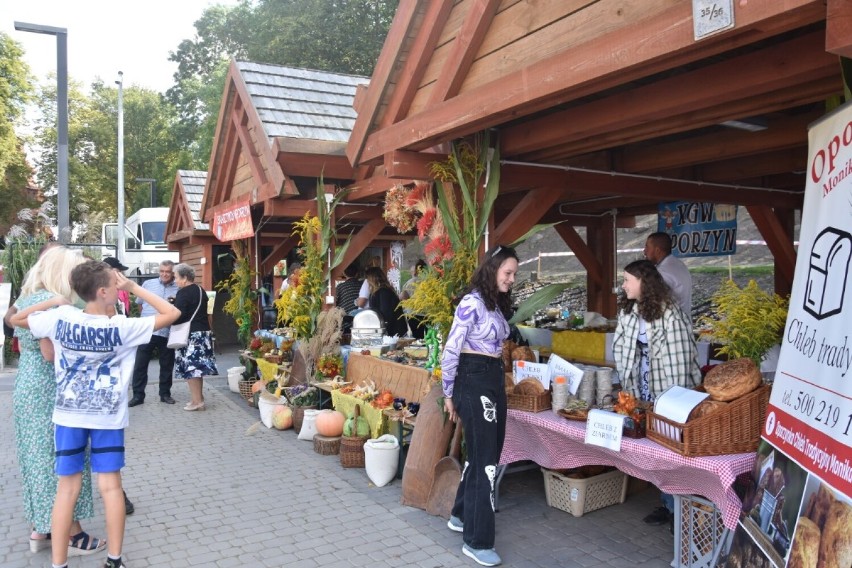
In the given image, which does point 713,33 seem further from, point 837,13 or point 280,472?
point 280,472

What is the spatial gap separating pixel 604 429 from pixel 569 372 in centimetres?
73

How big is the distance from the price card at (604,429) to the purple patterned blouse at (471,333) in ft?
2.43

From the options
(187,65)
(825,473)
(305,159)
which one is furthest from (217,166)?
(187,65)

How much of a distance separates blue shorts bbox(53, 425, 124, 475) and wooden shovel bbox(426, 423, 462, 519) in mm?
2238

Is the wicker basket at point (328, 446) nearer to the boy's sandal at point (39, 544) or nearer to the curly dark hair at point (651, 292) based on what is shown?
the boy's sandal at point (39, 544)

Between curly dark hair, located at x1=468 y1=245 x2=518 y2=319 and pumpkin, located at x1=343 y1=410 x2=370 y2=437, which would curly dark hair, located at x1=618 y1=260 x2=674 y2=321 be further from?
pumpkin, located at x1=343 y1=410 x2=370 y2=437

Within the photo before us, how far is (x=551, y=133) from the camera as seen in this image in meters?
4.93

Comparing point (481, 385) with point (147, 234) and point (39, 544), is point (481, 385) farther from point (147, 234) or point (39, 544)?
point (147, 234)

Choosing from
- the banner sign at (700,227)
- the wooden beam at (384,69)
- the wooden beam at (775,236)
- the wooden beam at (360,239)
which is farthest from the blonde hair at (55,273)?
the wooden beam at (775,236)

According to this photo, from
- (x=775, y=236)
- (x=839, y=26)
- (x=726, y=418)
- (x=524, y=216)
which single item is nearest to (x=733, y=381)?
(x=726, y=418)

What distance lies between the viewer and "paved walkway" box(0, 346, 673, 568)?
4.23 metres

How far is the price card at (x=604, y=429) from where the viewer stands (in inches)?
156

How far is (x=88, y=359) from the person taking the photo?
374 cm

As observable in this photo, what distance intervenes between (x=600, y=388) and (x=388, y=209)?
2.80 m
